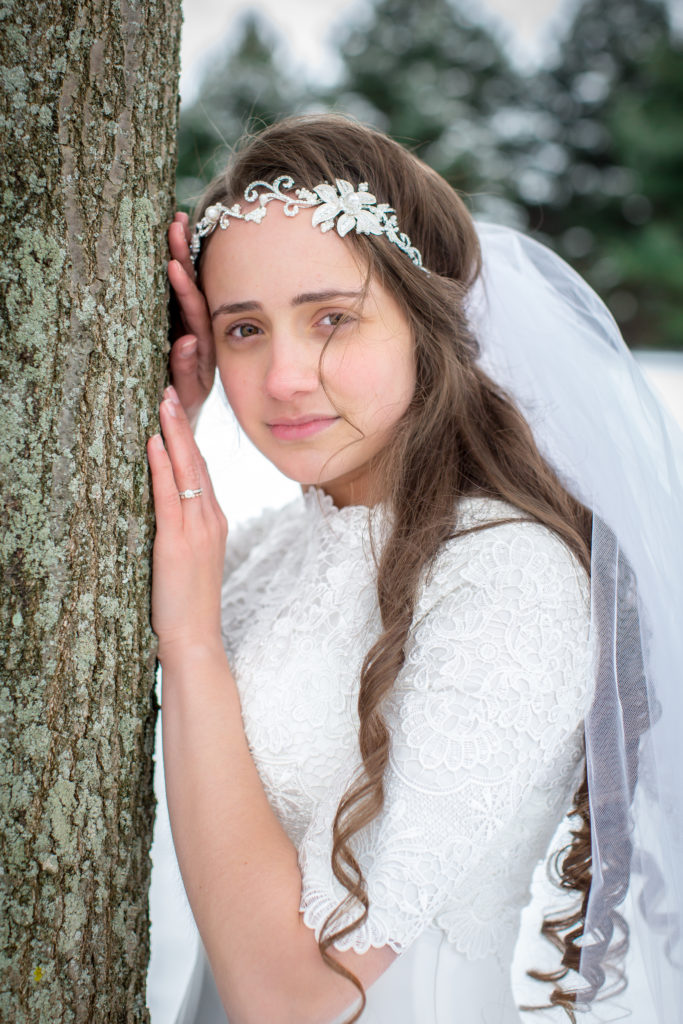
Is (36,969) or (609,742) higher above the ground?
→ (609,742)

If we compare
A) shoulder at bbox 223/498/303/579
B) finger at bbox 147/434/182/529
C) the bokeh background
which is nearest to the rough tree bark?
finger at bbox 147/434/182/529

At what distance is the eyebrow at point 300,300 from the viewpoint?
5.00ft

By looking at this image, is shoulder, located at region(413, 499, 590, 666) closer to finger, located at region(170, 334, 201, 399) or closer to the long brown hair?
the long brown hair

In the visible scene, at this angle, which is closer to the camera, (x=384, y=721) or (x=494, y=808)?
(x=494, y=808)

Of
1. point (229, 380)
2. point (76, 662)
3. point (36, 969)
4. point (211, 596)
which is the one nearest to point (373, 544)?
point (211, 596)

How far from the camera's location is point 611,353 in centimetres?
169

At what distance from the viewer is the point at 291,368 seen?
5.05 feet

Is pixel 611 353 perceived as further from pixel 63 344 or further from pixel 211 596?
pixel 63 344

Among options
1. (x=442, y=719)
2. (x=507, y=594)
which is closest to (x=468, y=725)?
(x=442, y=719)

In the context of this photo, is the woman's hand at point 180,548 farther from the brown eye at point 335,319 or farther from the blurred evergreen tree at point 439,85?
the blurred evergreen tree at point 439,85

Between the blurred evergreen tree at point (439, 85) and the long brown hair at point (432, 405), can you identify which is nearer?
the long brown hair at point (432, 405)

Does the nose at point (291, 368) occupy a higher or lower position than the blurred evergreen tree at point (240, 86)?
lower

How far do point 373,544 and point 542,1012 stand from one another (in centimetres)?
Result: 96

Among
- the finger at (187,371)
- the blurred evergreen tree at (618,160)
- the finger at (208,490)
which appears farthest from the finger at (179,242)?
the blurred evergreen tree at (618,160)
